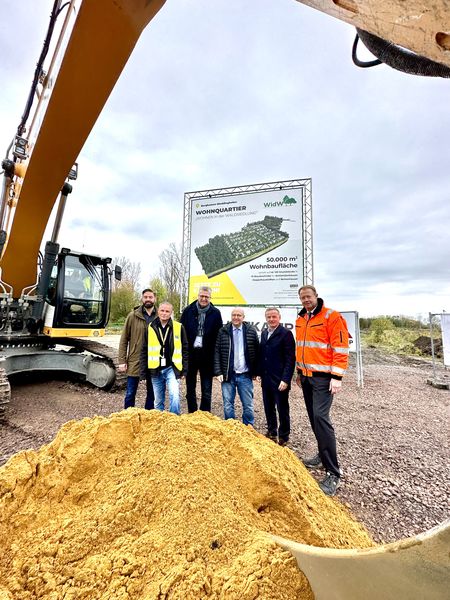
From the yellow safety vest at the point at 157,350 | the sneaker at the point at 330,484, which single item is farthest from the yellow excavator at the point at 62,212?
the yellow safety vest at the point at 157,350

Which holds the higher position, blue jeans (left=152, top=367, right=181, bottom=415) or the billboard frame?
the billboard frame

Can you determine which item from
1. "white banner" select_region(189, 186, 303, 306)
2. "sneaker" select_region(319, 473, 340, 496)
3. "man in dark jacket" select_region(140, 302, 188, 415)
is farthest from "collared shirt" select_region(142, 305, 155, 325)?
"white banner" select_region(189, 186, 303, 306)

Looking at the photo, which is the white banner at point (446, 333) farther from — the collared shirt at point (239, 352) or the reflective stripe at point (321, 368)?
the reflective stripe at point (321, 368)

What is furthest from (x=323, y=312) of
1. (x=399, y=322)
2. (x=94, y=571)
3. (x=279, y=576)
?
(x=399, y=322)

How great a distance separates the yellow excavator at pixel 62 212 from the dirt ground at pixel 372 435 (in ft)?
2.07

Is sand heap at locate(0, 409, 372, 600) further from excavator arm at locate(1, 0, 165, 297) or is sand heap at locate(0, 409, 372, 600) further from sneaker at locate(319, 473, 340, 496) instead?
excavator arm at locate(1, 0, 165, 297)

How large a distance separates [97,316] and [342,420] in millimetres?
5180

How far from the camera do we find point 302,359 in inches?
131

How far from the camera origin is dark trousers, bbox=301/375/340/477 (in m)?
3.03

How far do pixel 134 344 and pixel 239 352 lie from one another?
1452 mm

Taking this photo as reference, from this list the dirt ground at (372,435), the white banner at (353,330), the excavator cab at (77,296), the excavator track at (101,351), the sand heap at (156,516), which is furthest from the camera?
the white banner at (353,330)

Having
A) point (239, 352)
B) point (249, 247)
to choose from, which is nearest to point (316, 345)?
point (239, 352)

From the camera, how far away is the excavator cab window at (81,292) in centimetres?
625

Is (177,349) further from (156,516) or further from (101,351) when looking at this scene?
(101,351)
